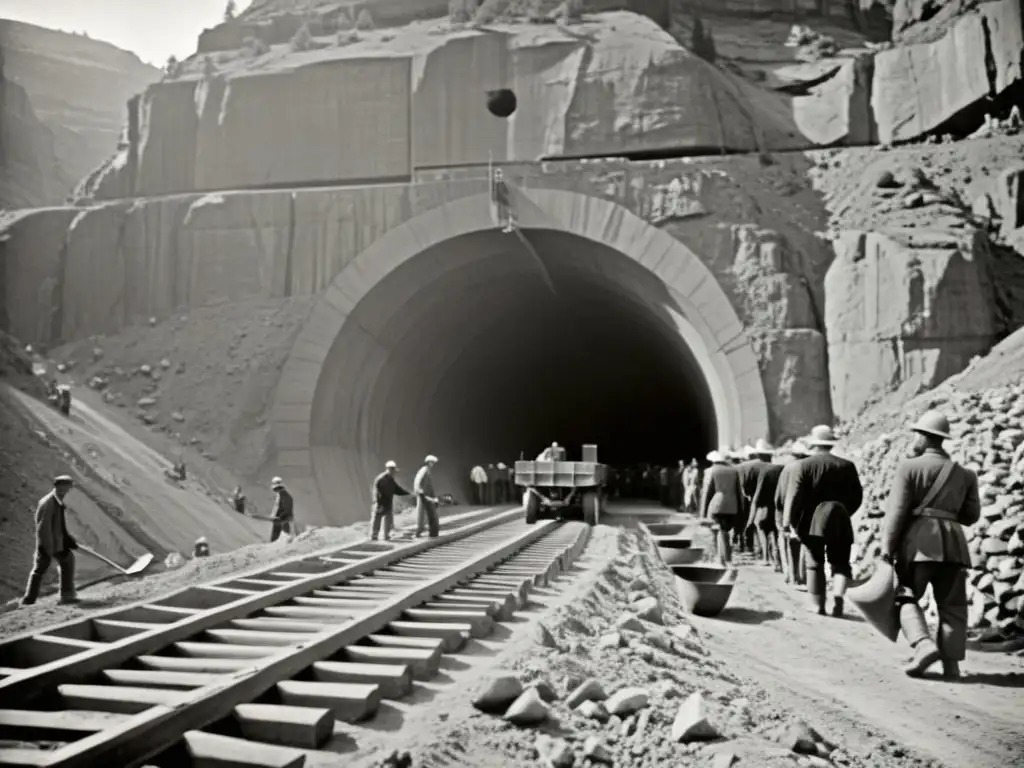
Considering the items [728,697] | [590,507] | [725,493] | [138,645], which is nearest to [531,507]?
[590,507]

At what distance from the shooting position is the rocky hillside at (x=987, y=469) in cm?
605

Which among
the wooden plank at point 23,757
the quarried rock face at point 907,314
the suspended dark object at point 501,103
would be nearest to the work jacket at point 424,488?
the quarried rock face at point 907,314

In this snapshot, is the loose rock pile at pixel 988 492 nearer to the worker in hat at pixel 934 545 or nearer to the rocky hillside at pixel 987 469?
the rocky hillside at pixel 987 469

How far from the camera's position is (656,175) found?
56.4 feet

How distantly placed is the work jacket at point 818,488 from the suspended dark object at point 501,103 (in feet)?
43.5

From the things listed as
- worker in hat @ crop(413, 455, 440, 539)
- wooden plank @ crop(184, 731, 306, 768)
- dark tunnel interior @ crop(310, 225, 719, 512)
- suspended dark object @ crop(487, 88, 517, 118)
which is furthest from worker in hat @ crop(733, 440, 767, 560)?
suspended dark object @ crop(487, 88, 517, 118)

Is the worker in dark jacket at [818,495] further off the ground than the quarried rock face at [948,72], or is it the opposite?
the quarried rock face at [948,72]

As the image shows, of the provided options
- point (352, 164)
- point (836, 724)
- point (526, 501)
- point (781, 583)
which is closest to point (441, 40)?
point (352, 164)

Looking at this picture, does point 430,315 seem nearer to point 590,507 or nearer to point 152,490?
point 590,507

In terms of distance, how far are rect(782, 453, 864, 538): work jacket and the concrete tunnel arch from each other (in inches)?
326

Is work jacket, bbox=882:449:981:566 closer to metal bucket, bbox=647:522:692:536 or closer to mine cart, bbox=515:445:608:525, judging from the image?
metal bucket, bbox=647:522:692:536

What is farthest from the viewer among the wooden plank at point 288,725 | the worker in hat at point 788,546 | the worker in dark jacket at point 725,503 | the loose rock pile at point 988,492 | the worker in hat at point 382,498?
the worker in hat at point 382,498

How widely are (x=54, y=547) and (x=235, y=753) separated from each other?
17.6 ft

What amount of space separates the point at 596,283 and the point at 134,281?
1041 centimetres
